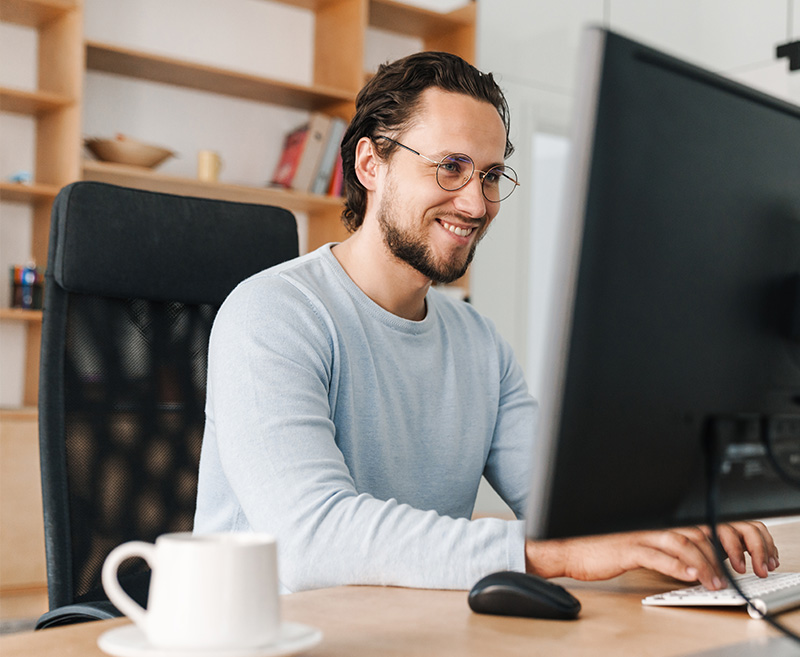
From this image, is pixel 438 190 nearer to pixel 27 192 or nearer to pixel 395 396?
pixel 395 396

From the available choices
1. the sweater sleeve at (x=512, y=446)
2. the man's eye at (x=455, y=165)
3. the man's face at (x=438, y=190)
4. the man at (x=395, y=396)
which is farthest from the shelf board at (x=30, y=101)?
the sweater sleeve at (x=512, y=446)

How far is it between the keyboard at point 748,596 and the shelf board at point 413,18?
10.0 ft

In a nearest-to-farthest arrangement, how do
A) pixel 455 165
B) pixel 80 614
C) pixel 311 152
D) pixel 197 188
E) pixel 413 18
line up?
pixel 80 614 < pixel 455 165 < pixel 197 188 < pixel 311 152 < pixel 413 18

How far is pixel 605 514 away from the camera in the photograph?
56cm

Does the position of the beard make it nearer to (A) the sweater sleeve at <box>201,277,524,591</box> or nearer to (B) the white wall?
(A) the sweater sleeve at <box>201,277,524,591</box>

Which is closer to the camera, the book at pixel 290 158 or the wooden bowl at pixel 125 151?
the wooden bowl at pixel 125 151

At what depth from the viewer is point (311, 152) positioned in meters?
3.37

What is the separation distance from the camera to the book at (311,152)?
335 centimetres

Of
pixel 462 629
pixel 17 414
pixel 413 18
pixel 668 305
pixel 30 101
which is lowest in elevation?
pixel 17 414

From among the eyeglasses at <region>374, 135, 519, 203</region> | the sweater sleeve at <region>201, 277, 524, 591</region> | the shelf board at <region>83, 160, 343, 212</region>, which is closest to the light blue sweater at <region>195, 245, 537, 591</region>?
the sweater sleeve at <region>201, 277, 524, 591</region>

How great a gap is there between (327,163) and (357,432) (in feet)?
7.72

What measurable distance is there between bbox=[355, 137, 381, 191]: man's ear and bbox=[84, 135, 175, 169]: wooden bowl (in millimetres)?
1709

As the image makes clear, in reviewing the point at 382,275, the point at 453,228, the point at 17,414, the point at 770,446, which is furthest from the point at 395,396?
the point at 17,414

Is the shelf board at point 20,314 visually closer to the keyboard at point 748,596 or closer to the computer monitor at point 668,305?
the keyboard at point 748,596
